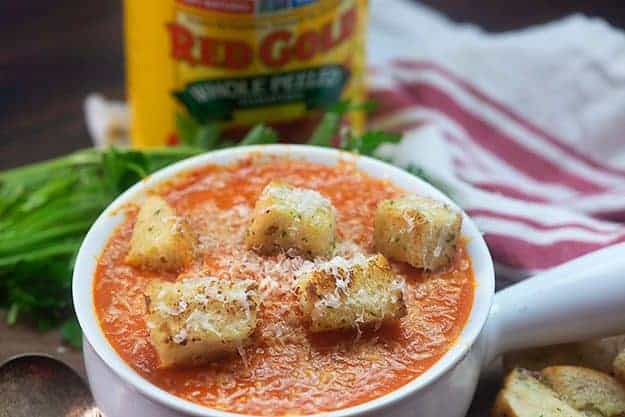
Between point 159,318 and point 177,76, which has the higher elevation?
point 159,318

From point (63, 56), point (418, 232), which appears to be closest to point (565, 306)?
point (418, 232)

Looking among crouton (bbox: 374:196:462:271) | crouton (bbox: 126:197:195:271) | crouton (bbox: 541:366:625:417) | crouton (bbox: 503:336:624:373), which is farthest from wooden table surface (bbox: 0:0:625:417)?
crouton (bbox: 541:366:625:417)

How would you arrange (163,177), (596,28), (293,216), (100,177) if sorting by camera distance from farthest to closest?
(596,28)
(100,177)
(163,177)
(293,216)

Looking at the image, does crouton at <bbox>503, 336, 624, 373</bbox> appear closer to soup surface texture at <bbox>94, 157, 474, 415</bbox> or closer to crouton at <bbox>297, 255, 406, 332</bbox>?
soup surface texture at <bbox>94, 157, 474, 415</bbox>

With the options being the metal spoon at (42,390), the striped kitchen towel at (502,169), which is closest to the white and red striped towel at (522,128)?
the striped kitchen towel at (502,169)

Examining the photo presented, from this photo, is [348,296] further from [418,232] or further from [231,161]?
[231,161]

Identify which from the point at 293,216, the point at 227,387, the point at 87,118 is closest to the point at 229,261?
the point at 293,216

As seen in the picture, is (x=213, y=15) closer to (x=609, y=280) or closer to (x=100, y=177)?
(x=100, y=177)
